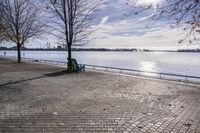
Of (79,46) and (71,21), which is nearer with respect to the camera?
(71,21)

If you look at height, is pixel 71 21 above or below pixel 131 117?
above

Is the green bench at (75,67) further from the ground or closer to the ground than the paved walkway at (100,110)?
further from the ground

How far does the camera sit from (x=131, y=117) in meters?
6.64

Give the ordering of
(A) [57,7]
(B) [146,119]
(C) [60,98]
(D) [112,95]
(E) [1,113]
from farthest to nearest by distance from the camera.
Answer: (A) [57,7] → (D) [112,95] → (C) [60,98] → (E) [1,113] → (B) [146,119]

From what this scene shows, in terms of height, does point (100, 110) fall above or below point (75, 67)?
below

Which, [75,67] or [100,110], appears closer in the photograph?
[100,110]

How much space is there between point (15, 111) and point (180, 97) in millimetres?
6288

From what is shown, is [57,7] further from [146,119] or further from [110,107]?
[146,119]

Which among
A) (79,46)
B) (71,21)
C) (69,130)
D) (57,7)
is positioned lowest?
(69,130)

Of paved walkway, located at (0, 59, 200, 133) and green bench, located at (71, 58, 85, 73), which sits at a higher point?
green bench, located at (71, 58, 85, 73)

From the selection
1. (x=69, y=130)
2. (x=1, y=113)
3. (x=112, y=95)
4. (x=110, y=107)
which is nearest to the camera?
(x=69, y=130)

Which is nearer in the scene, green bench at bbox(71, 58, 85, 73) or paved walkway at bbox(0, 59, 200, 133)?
paved walkway at bbox(0, 59, 200, 133)

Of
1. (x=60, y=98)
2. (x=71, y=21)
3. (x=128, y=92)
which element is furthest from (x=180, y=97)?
(x=71, y=21)

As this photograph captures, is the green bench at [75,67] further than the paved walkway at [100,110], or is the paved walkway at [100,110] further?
the green bench at [75,67]
